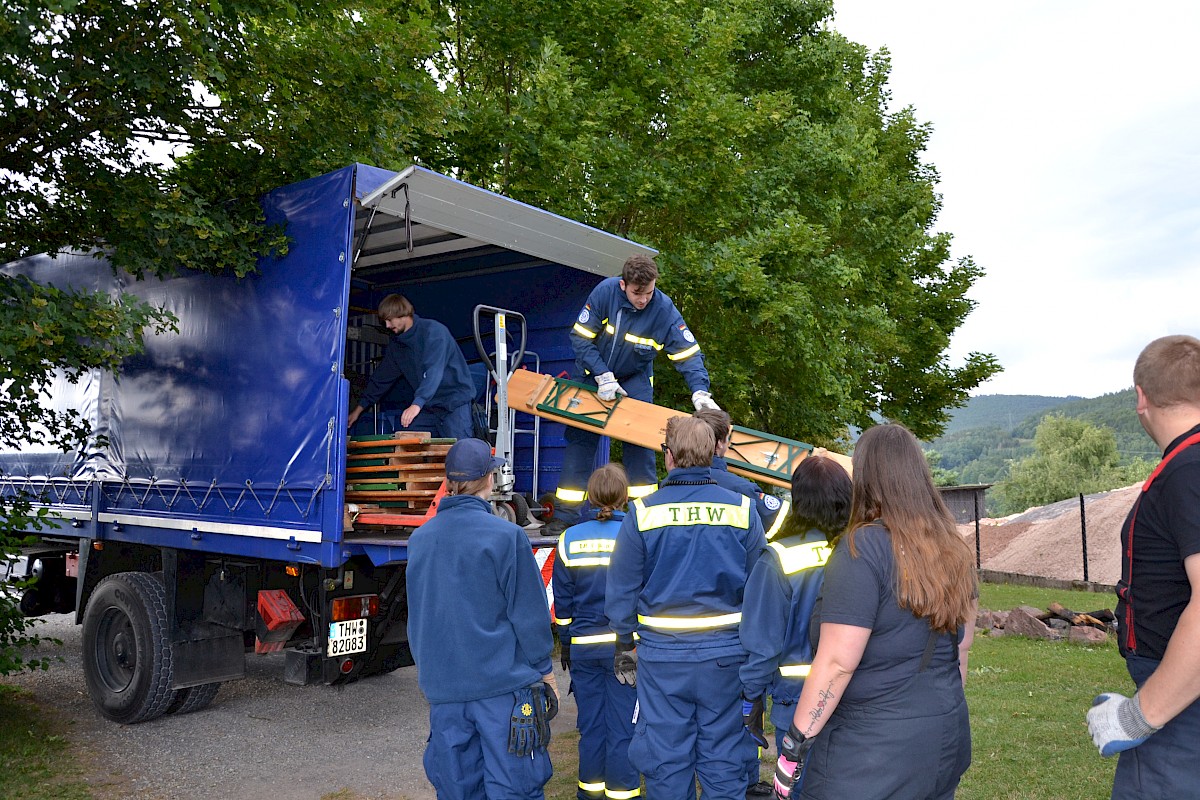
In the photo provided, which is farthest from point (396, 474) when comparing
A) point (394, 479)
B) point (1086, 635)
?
point (1086, 635)

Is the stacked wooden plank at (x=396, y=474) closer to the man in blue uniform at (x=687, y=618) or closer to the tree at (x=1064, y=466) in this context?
the man in blue uniform at (x=687, y=618)

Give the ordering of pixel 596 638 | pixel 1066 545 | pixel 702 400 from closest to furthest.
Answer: pixel 596 638
pixel 702 400
pixel 1066 545

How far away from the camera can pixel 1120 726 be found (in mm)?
2322

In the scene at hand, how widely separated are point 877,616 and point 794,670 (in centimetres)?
123

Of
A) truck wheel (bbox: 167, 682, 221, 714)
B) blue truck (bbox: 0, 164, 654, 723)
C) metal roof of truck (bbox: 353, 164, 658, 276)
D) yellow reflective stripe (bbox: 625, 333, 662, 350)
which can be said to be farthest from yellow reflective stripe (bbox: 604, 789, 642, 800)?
truck wheel (bbox: 167, 682, 221, 714)

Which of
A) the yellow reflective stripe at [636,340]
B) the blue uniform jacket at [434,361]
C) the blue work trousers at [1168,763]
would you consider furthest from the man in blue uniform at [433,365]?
the blue work trousers at [1168,763]

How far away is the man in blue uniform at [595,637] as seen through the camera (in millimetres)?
4488

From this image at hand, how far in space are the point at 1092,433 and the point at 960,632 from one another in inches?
2732

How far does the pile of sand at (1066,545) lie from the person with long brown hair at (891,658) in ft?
51.6

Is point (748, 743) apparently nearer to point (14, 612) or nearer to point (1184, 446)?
point (1184, 446)

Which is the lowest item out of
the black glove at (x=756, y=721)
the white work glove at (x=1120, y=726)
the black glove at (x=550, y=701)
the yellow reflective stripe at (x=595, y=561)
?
the black glove at (x=756, y=721)

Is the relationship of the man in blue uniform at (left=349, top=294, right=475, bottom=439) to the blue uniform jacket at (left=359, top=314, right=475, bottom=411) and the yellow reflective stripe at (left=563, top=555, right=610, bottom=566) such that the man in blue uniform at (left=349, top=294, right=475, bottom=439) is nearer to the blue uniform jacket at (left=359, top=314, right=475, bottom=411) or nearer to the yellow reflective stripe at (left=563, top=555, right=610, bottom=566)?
the blue uniform jacket at (left=359, top=314, right=475, bottom=411)

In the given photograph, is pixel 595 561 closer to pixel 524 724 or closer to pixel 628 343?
pixel 524 724

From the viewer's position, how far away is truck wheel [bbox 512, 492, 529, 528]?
6438 mm
